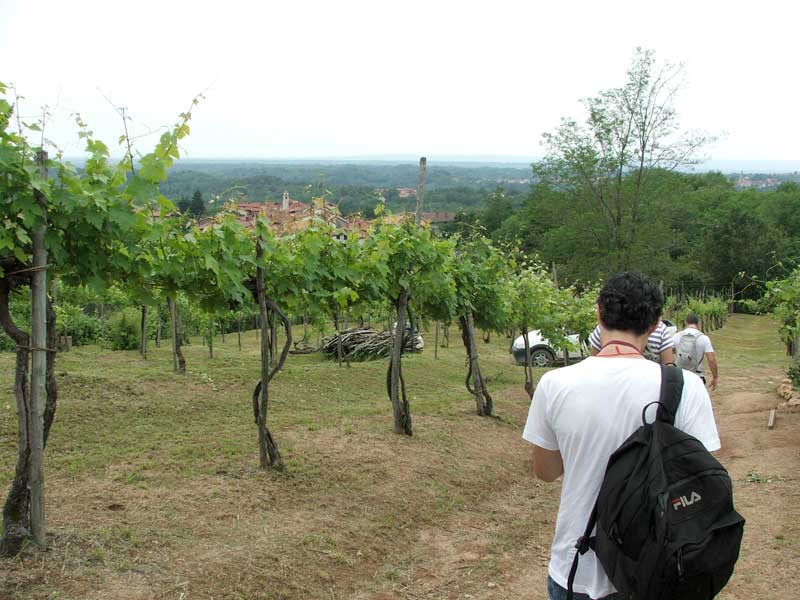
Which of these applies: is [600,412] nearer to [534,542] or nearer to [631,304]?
[631,304]

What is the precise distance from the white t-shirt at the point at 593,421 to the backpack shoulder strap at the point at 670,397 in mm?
28

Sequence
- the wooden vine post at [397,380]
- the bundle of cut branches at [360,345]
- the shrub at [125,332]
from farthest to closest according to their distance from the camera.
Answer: the shrub at [125,332] → the bundle of cut branches at [360,345] → the wooden vine post at [397,380]

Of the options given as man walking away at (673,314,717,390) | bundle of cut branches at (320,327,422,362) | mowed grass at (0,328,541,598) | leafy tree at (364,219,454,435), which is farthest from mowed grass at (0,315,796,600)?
bundle of cut branches at (320,327,422,362)

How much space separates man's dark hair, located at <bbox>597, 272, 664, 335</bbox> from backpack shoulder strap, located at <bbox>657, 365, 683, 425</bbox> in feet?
0.82

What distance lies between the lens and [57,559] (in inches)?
184

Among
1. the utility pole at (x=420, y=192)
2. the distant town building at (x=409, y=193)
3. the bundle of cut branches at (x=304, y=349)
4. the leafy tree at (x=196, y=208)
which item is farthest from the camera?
the distant town building at (x=409, y=193)

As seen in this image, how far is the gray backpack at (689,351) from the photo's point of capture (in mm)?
9508

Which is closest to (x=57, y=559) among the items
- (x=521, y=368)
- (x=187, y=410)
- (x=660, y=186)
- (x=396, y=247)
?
(x=396, y=247)

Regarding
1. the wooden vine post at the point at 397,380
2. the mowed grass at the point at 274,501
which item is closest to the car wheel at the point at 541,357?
the mowed grass at the point at 274,501

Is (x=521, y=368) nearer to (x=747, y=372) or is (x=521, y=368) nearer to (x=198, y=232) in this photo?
(x=747, y=372)

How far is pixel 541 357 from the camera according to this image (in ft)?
64.8

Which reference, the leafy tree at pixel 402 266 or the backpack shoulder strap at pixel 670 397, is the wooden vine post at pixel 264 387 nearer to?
the leafy tree at pixel 402 266

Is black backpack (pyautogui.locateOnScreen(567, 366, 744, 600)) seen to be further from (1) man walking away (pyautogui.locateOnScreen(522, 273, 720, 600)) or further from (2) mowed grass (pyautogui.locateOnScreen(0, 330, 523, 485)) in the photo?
(2) mowed grass (pyautogui.locateOnScreen(0, 330, 523, 485))

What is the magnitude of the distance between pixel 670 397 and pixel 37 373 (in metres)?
3.82
